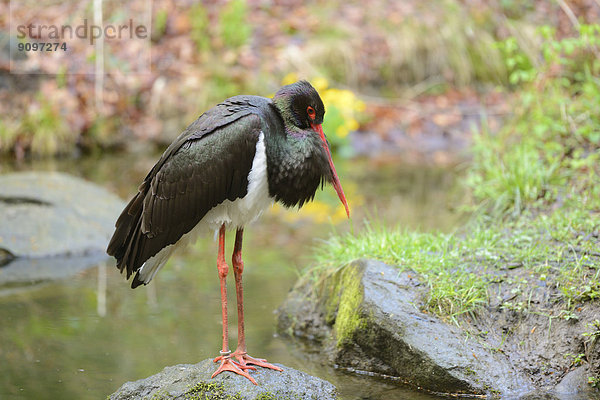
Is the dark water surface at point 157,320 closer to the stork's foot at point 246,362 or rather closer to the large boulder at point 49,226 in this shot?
the large boulder at point 49,226

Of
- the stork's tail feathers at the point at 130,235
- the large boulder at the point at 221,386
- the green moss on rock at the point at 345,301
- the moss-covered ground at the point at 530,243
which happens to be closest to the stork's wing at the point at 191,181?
the stork's tail feathers at the point at 130,235

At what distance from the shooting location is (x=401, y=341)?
159 inches

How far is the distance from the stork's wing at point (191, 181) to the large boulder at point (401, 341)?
46.8 inches

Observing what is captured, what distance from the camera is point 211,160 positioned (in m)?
3.50

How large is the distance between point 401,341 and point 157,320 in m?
1.85

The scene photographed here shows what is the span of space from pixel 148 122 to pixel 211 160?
25.2ft

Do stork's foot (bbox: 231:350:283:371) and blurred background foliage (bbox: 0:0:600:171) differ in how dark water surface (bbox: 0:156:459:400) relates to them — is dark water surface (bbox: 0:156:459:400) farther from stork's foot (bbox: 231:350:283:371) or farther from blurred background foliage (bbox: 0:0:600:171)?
blurred background foliage (bbox: 0:0:600:171)

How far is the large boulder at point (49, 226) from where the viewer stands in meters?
6.14

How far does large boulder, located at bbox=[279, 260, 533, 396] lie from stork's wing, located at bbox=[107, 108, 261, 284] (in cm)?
119

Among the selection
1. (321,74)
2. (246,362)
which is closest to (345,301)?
(246,362)

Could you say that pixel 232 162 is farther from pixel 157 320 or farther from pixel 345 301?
pixel 157 320

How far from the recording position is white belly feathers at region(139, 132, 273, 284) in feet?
11.4

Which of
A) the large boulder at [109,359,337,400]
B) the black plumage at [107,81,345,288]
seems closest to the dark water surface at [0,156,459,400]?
the large boulder at [109,359,337,400]

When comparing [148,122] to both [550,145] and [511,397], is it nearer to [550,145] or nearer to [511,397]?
[550,145]
